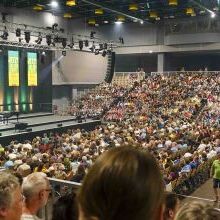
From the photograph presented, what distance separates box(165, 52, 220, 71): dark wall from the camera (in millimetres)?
36938

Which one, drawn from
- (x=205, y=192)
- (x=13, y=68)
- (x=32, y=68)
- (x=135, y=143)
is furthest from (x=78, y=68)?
(x=205, y=192)

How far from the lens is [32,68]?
28.3 m

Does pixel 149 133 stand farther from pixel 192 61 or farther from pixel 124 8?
pixel 192 61

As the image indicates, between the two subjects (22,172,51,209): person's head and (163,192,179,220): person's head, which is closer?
(22,172,51,209): person's head

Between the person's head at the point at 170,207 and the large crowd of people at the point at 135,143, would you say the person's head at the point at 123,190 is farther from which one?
the person's head at the point at 170,207

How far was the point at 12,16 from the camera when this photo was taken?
28219 mm

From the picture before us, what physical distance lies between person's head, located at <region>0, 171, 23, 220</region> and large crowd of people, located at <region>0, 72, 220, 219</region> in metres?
0.78

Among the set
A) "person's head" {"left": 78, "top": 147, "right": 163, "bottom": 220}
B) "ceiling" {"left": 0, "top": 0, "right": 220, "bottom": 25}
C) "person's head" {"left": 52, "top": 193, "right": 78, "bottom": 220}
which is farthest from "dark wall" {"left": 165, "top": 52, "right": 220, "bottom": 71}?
"person's head" {"left": 78, "top": 147, "right": 163, "bottom": 220}

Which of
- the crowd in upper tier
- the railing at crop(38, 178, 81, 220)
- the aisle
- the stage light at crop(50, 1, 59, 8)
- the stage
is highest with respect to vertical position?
the stage light at crop(50, 1, 59, 8)

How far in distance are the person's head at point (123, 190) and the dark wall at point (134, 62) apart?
37.4 metres

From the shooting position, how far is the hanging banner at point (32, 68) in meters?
27.9

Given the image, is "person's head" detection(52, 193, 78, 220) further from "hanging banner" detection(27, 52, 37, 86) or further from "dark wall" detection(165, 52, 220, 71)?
"dark wall" detection(165, 52, 220, 71)

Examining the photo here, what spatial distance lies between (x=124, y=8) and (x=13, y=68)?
9.71 m

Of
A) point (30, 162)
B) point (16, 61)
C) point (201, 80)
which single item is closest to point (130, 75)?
point (201, 80)
